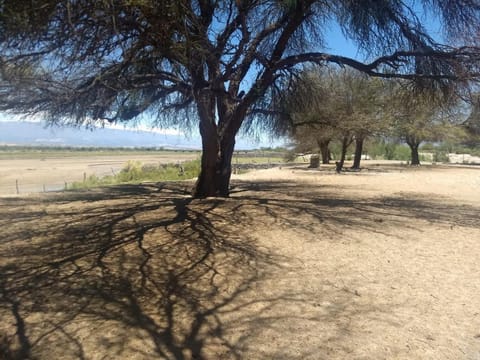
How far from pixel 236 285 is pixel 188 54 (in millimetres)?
2889

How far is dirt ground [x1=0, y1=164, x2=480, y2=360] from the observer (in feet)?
11.7

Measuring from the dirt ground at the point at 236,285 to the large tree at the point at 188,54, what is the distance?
251 centimetres

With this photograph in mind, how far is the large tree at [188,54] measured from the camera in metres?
4.51

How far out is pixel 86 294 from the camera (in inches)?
181

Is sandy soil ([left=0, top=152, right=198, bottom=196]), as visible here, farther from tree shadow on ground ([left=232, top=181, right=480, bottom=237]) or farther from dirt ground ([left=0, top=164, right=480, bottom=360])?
dirt ground ([left=0, top=164, right=480, bottom=360])

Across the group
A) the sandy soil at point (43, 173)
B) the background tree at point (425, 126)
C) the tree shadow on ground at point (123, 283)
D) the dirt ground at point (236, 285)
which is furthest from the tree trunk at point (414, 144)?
the tree shadow on ground at point (123, 283)

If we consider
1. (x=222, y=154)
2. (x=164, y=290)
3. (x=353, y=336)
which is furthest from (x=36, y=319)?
(x=222, y=154)

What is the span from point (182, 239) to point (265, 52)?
7241mm

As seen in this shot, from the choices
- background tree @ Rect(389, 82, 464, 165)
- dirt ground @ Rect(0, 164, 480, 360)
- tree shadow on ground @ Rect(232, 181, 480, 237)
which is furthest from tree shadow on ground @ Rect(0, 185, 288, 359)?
background tree @ Rect(389, 82, 464, 165)

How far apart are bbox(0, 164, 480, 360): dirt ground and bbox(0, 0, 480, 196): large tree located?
8.22 feet

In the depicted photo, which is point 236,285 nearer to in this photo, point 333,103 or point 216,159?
point 216,159

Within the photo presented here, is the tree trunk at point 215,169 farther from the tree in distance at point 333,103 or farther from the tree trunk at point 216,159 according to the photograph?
the tree in distance at point 333,103

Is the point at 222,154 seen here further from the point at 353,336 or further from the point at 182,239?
the point at 353,336

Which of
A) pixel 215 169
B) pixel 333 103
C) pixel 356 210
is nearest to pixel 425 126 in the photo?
pixel 333 103
